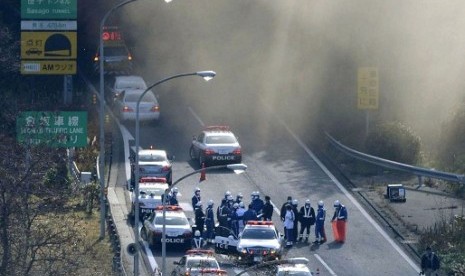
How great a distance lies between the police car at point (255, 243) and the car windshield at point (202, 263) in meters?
2.50

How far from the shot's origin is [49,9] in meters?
53.5

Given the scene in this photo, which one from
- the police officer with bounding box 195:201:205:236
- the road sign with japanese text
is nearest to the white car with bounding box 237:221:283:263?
the police officer with bounding box 195:201:205:236

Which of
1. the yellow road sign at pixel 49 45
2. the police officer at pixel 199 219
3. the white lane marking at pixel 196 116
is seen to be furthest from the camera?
the white lane marking at pixel 196 116

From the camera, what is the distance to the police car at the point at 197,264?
43.8 metres

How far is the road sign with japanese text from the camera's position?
62094 millimetres

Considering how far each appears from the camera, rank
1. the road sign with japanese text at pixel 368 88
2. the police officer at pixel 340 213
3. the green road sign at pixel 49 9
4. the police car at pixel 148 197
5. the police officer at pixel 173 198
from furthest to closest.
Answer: the road sign with japanese text at pixel 368 88 < the green road sign at pixel 49 9 < the police car at pixel 148 197 < the police officer at pixel 173 198 < the police officer at pixel 340 213

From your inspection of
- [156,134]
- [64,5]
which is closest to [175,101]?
[156,134]

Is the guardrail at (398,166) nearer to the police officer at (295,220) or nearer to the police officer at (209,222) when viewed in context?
the police officer at (295,220)

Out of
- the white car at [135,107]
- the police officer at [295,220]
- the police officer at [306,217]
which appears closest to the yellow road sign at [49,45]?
the police officer at [295,220]

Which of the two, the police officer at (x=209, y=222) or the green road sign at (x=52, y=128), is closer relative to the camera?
the police officer at (x=209, y=222)

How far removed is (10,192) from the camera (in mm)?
43812

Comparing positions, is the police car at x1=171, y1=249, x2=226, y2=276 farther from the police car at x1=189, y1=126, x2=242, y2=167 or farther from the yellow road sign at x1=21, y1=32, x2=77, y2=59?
the police car at x1=189, y1=126, x2=242, y2=167

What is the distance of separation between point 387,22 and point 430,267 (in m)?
32.3

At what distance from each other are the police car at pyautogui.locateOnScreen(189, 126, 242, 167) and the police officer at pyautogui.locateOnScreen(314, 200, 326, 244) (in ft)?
28.7
